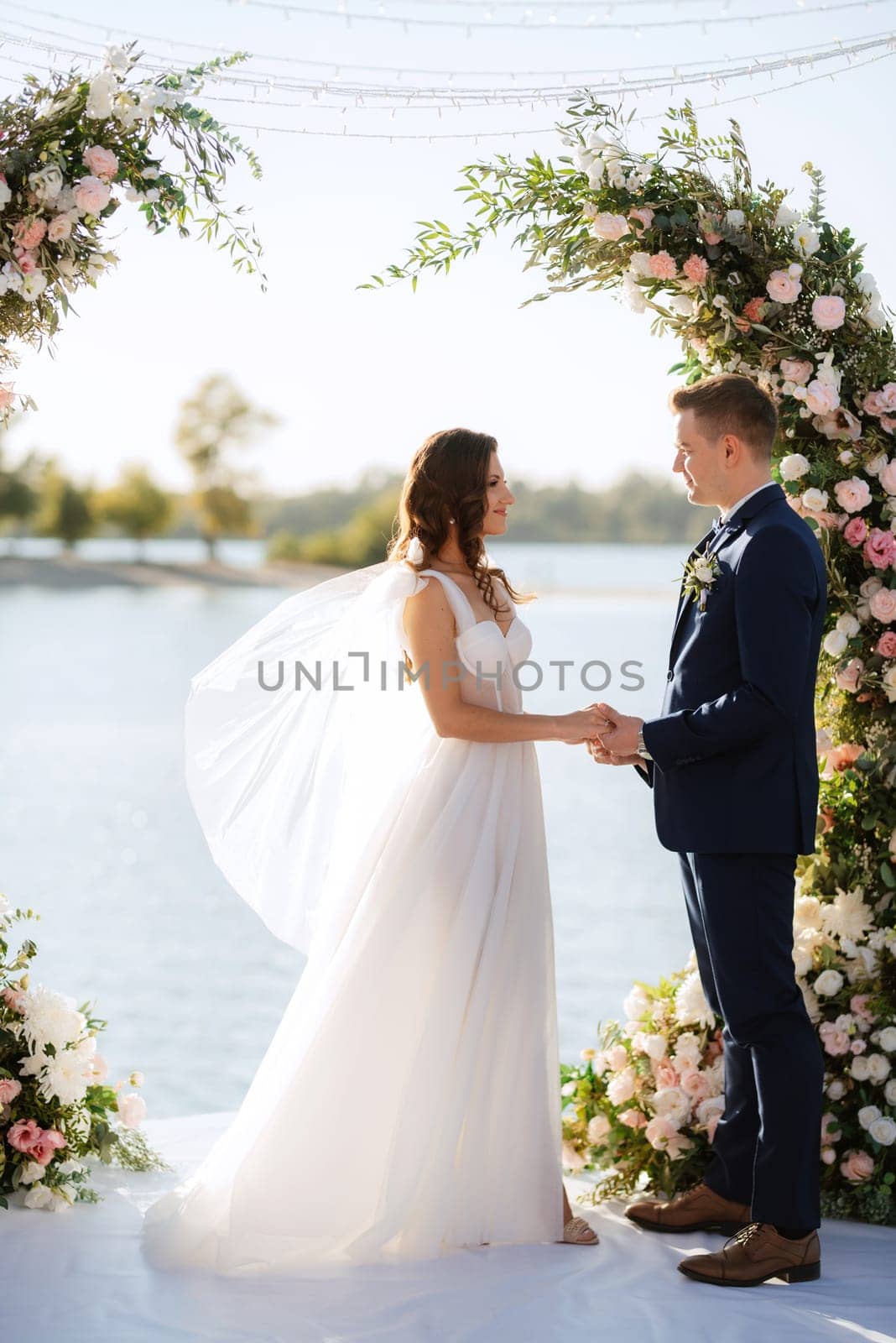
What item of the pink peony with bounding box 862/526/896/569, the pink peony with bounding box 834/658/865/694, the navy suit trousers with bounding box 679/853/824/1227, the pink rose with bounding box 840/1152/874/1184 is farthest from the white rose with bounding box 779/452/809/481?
the pink rose with bounding box 840/1152/874/1184

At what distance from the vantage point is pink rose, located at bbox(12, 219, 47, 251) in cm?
315

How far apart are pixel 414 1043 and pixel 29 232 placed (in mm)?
2088

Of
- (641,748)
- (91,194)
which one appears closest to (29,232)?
(91,194)

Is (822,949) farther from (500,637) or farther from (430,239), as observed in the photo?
(430,239)

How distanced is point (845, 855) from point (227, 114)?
272cm

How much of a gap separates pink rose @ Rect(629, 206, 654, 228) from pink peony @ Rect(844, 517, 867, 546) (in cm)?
92

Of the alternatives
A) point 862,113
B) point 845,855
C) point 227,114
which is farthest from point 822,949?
point 862,113

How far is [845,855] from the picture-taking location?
3.55m

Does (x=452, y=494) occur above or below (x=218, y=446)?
below

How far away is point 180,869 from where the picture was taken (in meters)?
11.8

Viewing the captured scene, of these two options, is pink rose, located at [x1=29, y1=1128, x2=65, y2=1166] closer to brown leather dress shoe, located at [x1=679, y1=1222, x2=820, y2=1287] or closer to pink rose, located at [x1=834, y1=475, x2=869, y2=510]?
brown leather dress shoe, located at [x1=679, y1=1222, x2=820, y2=1287]

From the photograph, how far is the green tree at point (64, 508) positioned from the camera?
3016cm

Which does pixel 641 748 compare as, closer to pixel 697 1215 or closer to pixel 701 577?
pixel 701 577

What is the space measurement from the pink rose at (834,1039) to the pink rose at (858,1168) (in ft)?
0.81
